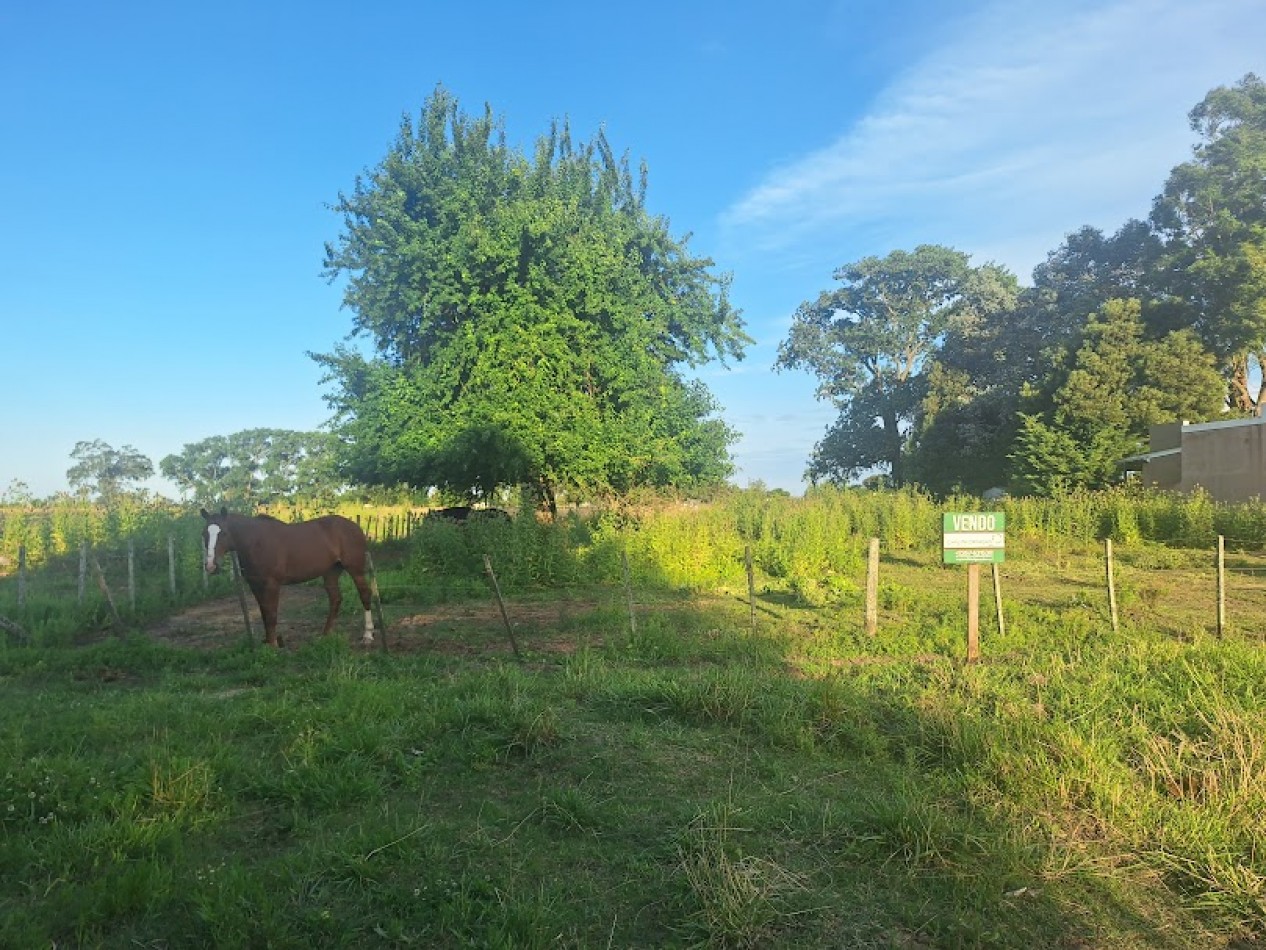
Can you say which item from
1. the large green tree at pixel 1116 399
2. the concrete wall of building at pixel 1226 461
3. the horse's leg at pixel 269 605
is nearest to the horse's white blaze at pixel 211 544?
the horse's leg at pixel 269 605

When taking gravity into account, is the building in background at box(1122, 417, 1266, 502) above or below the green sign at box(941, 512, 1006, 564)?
above

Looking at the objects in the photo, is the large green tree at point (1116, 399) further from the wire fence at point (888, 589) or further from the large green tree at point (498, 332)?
the large green tree at point (498, 332)

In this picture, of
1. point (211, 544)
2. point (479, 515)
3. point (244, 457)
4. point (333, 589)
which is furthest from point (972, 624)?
point (244, 457)

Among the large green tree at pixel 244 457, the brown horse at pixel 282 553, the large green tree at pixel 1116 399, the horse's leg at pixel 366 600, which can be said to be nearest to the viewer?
the brown horse at pixel 282 553

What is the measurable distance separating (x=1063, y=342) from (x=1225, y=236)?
6764mm

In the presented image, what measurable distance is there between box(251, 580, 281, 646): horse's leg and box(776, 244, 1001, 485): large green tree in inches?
1467

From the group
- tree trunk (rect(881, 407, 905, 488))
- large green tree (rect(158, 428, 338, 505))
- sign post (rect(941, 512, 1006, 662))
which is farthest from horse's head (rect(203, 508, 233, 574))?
large green tree (rect(158, 428, 338, 505))

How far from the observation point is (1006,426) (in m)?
34.6

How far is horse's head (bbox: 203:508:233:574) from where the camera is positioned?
9242 mm

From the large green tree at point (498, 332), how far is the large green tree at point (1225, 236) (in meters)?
21.4

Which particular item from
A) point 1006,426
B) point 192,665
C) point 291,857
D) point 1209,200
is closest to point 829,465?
point 1006,426

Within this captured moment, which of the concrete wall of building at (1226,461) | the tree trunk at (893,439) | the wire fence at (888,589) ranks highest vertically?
the tree trunk at (893,439)

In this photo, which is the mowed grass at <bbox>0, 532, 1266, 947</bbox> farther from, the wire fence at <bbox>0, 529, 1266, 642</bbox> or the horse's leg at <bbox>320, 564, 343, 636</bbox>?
the horse's leg at <bbox>320, 564, 343, 636</bbox>

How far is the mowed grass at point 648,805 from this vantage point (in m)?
3.32
